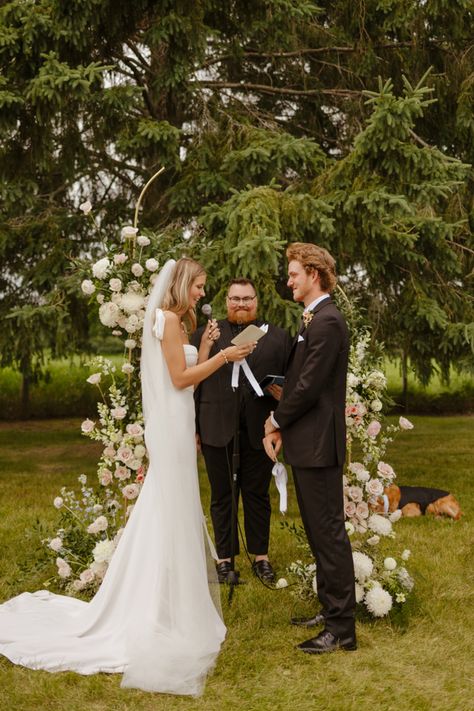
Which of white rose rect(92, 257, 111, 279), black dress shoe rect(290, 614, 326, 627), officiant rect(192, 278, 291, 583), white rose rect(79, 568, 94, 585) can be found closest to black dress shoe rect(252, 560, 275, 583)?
officiant rect(192, 278, 291, 583)

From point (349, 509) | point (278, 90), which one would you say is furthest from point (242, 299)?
point (278, 90)

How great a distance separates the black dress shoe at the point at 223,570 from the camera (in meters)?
5.22

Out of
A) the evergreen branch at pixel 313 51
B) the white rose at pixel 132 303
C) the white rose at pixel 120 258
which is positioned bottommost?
the white rose at pixel 132 303

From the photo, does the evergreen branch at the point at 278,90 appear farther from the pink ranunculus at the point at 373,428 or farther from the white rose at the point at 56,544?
the white rose at the point at 56,544

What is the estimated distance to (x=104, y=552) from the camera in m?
4.78

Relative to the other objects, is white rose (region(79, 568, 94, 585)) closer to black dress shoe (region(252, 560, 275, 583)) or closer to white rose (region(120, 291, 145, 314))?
black dress shoe (region(252, 560, 275, 583))

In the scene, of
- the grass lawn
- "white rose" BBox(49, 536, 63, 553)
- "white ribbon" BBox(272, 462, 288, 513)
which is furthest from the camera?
"white rose" BBox(49, 536, 63, 553)

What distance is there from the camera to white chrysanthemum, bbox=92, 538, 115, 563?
478cm

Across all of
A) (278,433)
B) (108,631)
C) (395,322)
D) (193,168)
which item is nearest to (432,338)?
(395,322)

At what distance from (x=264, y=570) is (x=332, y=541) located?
52.9 inches

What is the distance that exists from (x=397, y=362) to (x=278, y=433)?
8039mm

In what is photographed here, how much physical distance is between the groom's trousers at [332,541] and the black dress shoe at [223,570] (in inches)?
46.8

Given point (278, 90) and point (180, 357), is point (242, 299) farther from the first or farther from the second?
point (278, 90)

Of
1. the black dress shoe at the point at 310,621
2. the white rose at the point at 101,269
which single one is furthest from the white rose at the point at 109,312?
the black dress shoe at the point at 310,621
